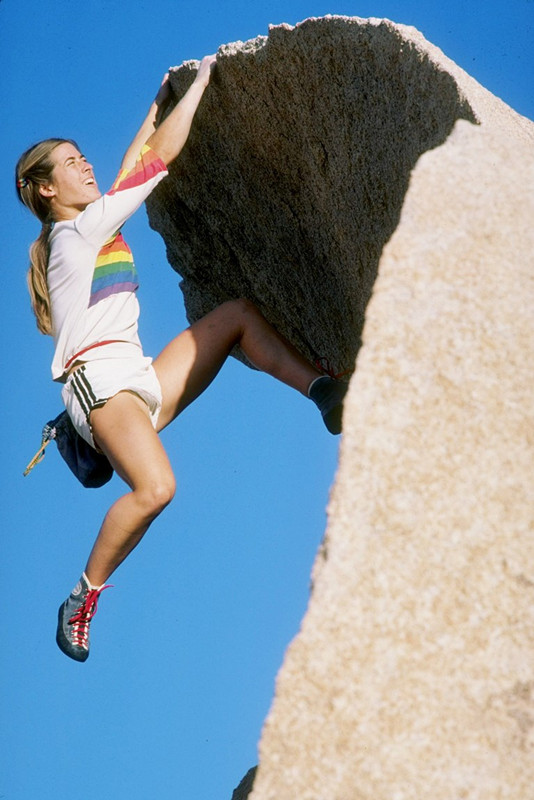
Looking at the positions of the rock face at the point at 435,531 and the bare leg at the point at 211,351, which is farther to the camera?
the bare leg at the point at 211,351

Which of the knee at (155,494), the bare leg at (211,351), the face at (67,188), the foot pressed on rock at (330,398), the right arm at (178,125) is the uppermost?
the right arm at (178,125)

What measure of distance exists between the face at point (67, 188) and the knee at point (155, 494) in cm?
115

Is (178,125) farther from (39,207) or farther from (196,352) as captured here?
(196,352)

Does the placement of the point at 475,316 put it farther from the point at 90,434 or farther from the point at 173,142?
the point at 173,142

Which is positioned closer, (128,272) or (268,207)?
(128,272)

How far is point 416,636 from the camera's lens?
1.71 m

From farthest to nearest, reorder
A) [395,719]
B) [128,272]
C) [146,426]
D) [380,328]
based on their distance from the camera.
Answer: [128,272] < [146,426] < [380,328] < [395,719]

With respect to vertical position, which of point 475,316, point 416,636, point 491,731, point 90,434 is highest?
point 475,316

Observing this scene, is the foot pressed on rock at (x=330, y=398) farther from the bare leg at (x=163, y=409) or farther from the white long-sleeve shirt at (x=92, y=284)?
the white long-sleeve shirt at (x=92, y=284)

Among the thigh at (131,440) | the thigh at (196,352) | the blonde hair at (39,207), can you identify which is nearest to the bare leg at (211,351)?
the thigh at (196,352)

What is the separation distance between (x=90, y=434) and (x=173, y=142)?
122 centimetres

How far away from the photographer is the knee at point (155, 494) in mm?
2746

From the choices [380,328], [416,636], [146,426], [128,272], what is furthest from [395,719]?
[128,272]

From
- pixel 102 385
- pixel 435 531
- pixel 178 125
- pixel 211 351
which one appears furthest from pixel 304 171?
pixel 435 531
